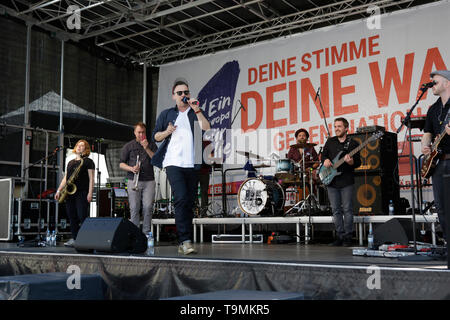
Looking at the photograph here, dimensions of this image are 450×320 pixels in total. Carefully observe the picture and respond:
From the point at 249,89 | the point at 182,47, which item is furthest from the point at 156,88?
the point at 249,89

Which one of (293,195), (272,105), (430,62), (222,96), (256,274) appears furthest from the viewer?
(222,96)

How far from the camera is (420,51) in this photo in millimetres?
8664

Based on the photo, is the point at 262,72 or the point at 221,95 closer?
the point at 262,72

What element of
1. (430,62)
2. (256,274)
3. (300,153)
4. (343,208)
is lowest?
(256,274)

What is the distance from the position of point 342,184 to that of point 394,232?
4.84 ft

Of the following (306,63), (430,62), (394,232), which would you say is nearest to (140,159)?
(394,232)

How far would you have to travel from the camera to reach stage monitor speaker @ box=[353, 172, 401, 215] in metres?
6.96

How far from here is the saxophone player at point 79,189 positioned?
6.02m

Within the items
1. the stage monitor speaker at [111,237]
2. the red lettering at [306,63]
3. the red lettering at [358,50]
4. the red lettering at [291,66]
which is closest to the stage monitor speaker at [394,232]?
the stage monitor speaker at [111,237]

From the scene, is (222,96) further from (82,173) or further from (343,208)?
(343,208)

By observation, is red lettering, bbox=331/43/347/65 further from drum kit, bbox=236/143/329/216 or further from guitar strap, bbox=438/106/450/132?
guitar strap, bbox=438/106/450/132

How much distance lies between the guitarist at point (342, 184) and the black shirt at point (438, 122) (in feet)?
5.55

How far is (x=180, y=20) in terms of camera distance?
11.0 m

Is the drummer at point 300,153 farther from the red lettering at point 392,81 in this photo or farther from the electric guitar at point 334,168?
the red lettering at point 392,81
